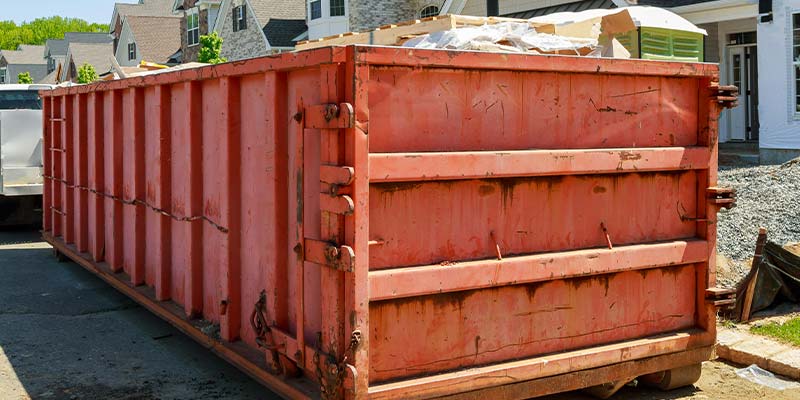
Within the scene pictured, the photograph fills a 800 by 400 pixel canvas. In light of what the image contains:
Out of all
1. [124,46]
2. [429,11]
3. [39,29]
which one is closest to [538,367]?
[429,11]

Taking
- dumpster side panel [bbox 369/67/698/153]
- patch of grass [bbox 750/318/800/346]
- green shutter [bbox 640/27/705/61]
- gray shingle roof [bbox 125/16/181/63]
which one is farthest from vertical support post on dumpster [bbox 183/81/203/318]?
gray shingle roof [bbox 125/16/181/63]

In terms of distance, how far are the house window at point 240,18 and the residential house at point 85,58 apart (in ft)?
74.9

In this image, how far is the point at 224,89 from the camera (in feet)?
18.8

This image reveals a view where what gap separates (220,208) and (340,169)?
6.24ft

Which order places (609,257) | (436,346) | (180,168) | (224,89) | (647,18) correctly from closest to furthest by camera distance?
(436,346)
(609,257)
(224,89)
(180,168)
(647,18)

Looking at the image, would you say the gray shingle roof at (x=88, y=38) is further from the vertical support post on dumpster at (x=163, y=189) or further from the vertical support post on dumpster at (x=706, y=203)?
the vertical support post on dumpster at (x=706, y=203)

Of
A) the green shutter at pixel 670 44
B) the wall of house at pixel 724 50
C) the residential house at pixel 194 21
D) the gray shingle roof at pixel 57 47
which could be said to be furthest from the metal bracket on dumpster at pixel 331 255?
the gray shingle roof at pixel 57 47

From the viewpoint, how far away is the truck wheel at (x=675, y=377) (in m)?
5.70

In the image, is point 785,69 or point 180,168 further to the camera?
point 785,69

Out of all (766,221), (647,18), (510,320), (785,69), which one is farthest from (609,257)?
(785,69)

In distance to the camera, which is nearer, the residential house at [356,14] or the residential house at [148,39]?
the residential house at [356,14]

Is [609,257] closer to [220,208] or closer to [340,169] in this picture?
[340,169]

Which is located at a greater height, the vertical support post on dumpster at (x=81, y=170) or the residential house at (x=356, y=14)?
the residential house at (x=356, y=14)

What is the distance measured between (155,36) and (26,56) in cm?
3714
